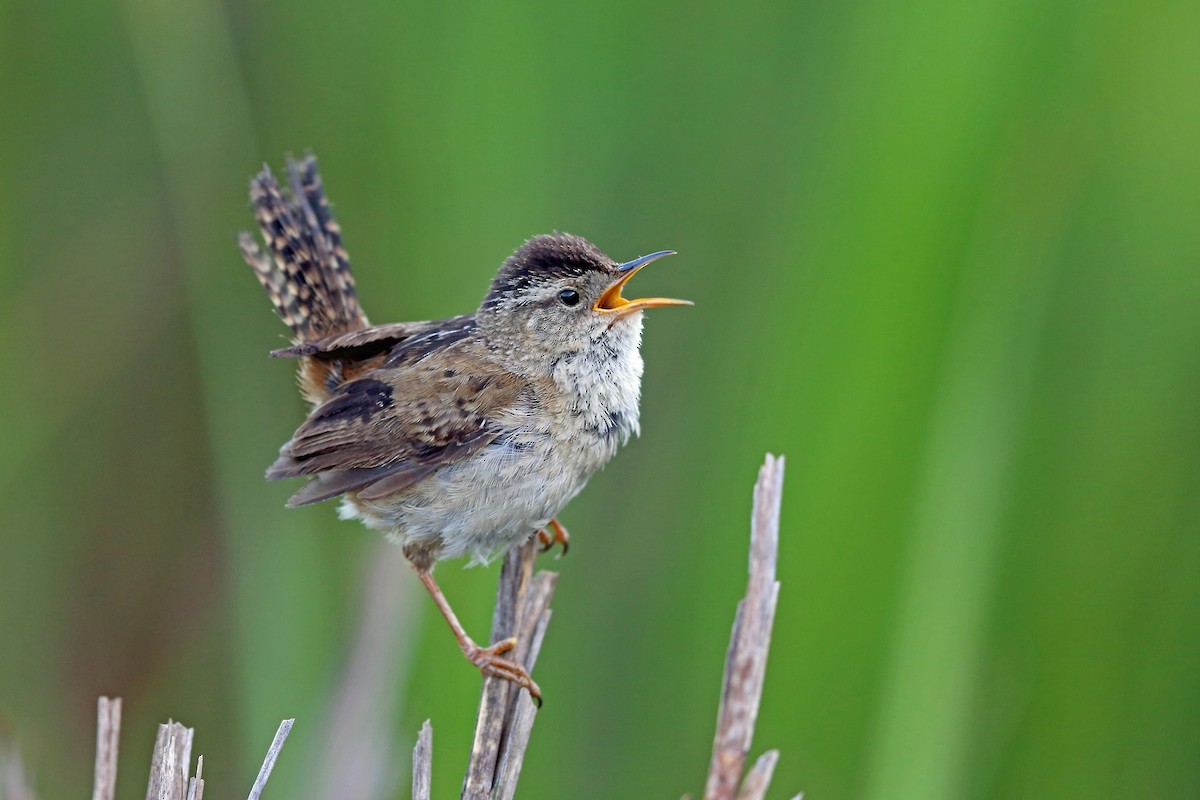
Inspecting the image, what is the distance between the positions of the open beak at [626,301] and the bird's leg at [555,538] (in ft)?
1.84

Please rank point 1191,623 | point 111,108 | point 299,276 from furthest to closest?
point 111,108 < point 299,276 < point 1191,623

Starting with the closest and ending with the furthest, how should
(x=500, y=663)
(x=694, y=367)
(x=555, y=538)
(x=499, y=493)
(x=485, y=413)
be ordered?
(x=500, y=663) → (x=499, y=493) → (x=485, y=413) → (x=555, y=538) → (x=694, y=367)

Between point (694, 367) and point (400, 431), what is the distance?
840 millimetres

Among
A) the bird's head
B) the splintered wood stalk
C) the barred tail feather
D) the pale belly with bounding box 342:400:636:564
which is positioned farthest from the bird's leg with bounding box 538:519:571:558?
the splintered wood stalk

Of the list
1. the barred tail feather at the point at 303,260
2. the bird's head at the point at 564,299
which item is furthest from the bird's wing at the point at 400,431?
the barred tail feather at the point at 303,260

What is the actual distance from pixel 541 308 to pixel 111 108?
1415mm

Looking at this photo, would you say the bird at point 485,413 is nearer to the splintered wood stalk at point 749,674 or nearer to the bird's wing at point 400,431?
the bird's wing at point 400,431

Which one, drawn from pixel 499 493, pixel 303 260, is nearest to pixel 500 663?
pixel 499 493

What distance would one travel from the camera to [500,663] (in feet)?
8.59

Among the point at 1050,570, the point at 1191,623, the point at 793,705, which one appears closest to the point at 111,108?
the point at 793,705

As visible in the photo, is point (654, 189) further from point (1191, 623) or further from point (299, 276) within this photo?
point (1191, 623)

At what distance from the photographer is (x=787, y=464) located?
269 centimetres

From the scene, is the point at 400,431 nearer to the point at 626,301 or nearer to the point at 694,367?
the point at 626,301

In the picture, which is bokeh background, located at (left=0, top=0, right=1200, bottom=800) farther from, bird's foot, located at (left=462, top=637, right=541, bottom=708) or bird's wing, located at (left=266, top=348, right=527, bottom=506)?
bird's wing, located at (left=266, top=348, right=527, bottom=506)
